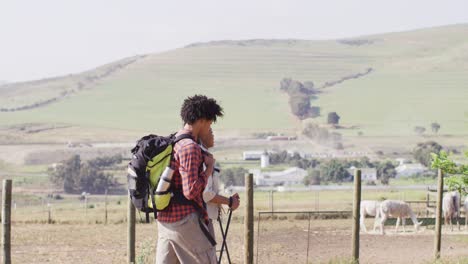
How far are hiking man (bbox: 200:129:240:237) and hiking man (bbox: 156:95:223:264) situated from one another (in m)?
0.05

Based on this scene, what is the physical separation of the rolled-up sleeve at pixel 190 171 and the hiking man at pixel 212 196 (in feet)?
0.50

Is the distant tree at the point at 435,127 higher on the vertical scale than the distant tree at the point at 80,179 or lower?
higher

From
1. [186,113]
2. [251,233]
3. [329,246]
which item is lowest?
[329,246]

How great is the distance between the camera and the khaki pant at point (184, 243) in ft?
27.0

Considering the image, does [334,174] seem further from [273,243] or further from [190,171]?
[190,171]

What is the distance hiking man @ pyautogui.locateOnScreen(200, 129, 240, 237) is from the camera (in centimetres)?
823

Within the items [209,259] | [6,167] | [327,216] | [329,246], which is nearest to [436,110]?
[6,167]

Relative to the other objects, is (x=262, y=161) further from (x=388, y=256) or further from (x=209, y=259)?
(x=209, y=259)

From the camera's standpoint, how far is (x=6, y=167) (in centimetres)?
14600

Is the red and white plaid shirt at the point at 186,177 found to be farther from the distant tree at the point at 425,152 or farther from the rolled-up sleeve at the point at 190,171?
the distant tree at the point at 425,152

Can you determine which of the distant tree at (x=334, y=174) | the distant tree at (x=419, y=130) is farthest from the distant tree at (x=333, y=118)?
the distant tree at (x=334, y=174)

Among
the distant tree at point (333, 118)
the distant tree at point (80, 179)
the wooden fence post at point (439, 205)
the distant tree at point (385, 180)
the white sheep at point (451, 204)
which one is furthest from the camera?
the distant tree at point (333, 118)

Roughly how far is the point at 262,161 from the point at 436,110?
190 feet

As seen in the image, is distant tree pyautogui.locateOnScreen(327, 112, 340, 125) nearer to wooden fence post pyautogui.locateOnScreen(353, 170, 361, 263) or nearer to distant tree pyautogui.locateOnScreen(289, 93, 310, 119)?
distant tree pyautogui.locateOnScreen(289, 93, 310, 119)
